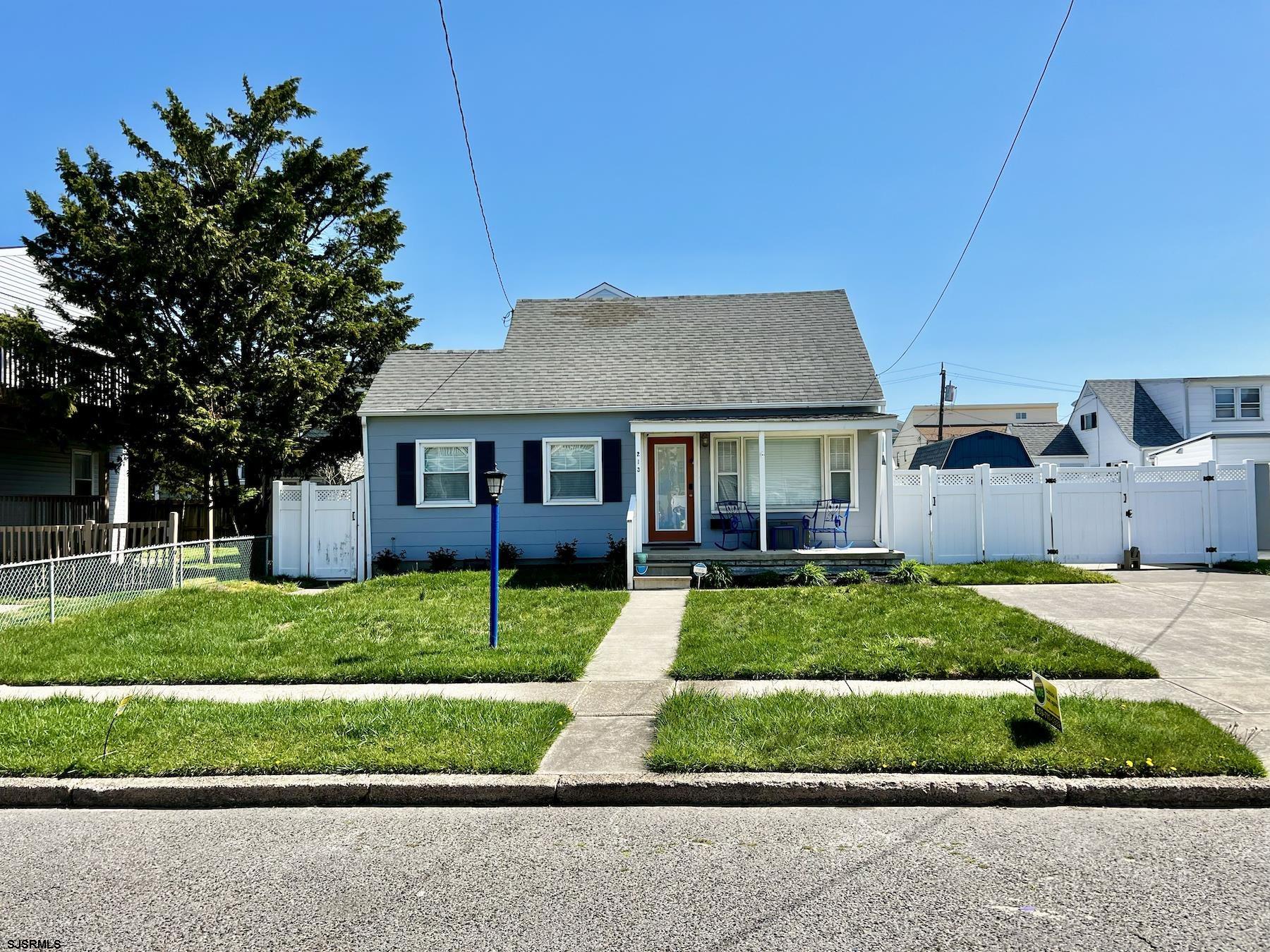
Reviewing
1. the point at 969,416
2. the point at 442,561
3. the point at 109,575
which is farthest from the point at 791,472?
the point at 969,416

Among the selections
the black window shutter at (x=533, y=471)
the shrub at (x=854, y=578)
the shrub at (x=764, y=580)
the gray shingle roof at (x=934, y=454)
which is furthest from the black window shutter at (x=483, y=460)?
the gray shingle roof at (x=934, y=454)

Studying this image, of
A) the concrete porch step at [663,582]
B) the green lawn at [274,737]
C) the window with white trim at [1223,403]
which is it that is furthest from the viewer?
the window with white trim at [1223,403]

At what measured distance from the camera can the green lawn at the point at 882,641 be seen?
7.45 meters

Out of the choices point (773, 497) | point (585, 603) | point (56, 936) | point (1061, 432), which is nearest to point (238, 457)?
point (585, 603)

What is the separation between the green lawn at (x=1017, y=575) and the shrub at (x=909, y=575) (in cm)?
18

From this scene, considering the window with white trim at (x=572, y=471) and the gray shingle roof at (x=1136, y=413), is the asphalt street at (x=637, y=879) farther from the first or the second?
the gray shingle roof at (x=1136, y=413)

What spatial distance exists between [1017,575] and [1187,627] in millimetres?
4228

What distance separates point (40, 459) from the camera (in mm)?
18438

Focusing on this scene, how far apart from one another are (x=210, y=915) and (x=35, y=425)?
52.5ft

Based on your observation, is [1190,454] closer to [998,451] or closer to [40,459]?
[998,451]

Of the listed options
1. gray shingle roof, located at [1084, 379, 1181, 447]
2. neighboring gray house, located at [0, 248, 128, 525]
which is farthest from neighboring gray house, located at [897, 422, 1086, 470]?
neighboring gray house, located at [0, 248, 128, 525]

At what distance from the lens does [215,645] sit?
29.6 ft

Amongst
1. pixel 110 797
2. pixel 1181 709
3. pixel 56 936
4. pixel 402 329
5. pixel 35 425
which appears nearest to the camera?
pixel 56 936

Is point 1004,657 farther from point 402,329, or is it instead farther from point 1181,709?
point 402,329
